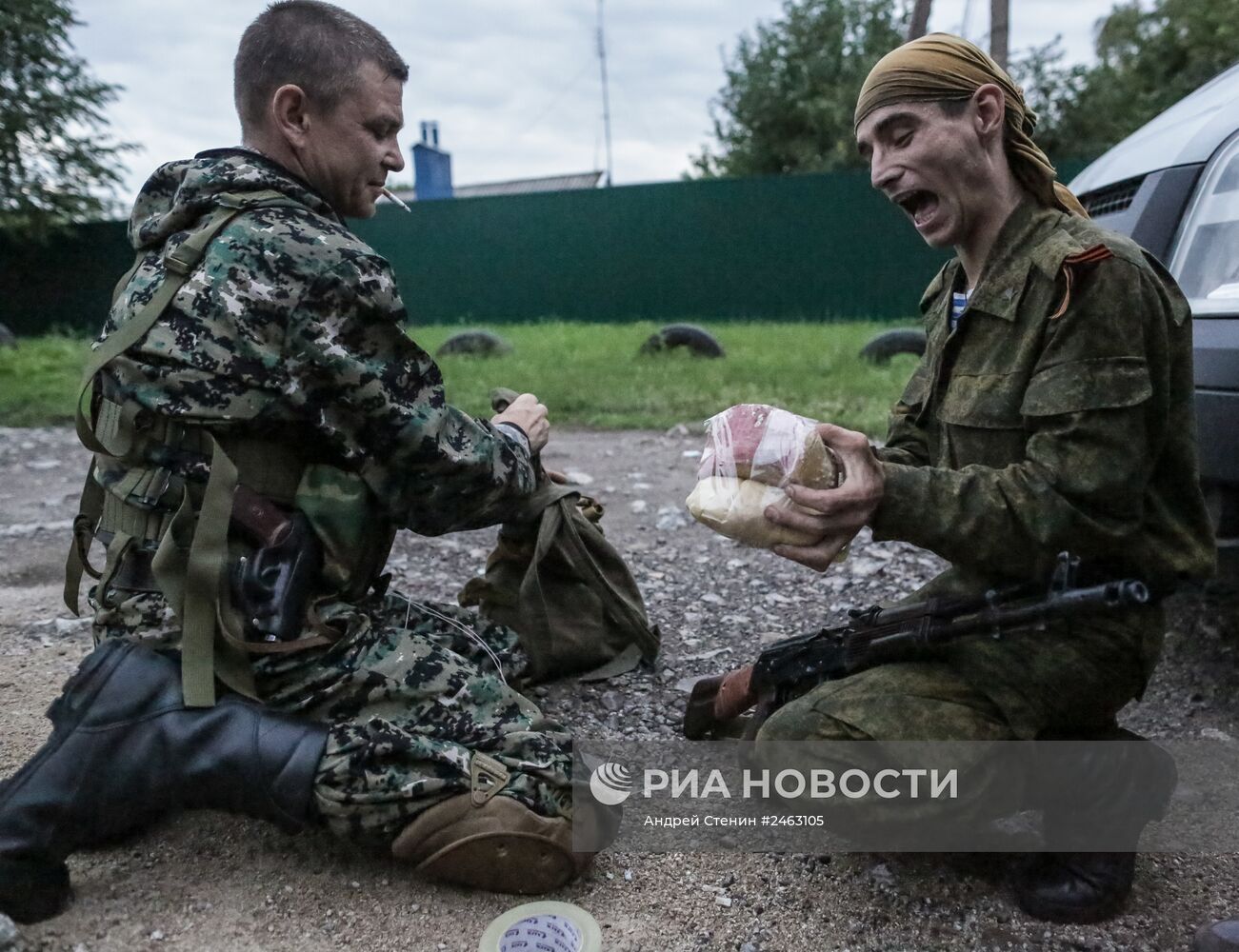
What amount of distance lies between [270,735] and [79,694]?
0.38m

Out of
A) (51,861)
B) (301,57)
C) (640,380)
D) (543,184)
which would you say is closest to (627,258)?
(640,380)

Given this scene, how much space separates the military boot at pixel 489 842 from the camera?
207 centimetres

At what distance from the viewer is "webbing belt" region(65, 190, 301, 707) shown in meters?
2.08

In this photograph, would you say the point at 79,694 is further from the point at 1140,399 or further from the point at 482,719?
the point at 1140,399

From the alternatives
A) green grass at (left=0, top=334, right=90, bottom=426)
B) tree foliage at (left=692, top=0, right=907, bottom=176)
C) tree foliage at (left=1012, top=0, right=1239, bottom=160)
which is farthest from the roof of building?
green grass at (left=0, top=334, right=90, bottom=426)

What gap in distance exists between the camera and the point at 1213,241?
114 inches

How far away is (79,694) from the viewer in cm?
208

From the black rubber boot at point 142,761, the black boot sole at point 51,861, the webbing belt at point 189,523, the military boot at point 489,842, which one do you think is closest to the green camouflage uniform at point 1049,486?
the military boot at point 489,842

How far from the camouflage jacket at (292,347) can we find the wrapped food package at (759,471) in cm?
57

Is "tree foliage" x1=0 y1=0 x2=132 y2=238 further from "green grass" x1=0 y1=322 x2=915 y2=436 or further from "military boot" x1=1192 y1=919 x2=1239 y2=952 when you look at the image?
"military boot" x1=1192 y1=919 x2=1239 y2=952

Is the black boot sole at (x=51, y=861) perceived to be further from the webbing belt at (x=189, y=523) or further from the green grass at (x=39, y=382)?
the green grass at (x=39, y=382)

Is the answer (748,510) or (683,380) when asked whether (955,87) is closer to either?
(748,510)

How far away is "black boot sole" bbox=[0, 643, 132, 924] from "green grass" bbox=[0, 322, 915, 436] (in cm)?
452

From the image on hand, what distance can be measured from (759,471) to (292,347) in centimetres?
97
